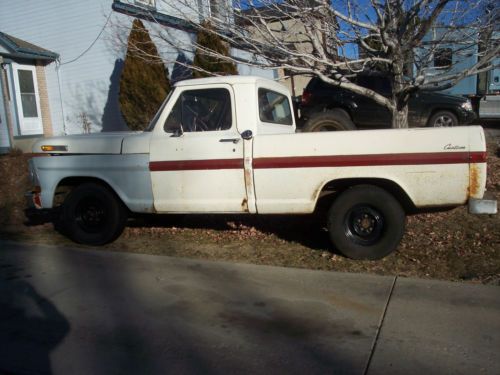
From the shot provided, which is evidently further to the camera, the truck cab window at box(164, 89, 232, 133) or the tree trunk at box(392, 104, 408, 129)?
the tree trunk at box(392, 104, 408, 129)

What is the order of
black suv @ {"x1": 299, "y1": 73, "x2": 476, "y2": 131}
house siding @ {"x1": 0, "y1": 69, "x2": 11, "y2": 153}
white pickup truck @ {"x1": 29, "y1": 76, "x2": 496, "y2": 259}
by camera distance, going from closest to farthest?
white pickup truck @ {"x1": 29, "y1": 76, "x2": 496, "y2": 259} < black suv @ {"x1": 299, "y1": 73, "x2": 476, "y2": 131} < house siding @ {"x1": 0, "y1": 69, "x2": 11, "y2": 153}

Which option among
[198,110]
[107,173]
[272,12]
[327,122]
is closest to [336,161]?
[198,110]

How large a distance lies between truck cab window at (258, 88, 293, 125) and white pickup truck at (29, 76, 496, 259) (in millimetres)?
25

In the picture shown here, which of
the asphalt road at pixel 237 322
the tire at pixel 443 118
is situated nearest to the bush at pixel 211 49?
the tire at pixel 443 118

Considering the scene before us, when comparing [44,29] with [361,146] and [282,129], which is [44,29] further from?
[361,146]

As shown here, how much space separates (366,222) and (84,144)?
3427 mm

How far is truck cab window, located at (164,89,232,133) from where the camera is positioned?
5.79m

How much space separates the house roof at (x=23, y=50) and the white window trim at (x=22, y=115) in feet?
1.72

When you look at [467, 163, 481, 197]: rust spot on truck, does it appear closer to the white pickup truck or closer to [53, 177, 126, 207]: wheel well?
the white pickup truck

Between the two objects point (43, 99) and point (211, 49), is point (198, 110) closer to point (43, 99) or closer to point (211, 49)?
point (211, 49)

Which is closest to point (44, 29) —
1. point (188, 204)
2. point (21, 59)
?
point (21, 59)

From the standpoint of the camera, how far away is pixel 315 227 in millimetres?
6910

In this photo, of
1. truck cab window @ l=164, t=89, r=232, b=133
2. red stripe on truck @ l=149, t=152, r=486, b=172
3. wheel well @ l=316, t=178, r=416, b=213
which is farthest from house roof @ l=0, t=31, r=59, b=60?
wheel well @ l=316, t=178, r=416, b=213

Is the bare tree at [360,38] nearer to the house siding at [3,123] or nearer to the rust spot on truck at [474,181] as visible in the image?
the rust spot on truck at [474,181]
